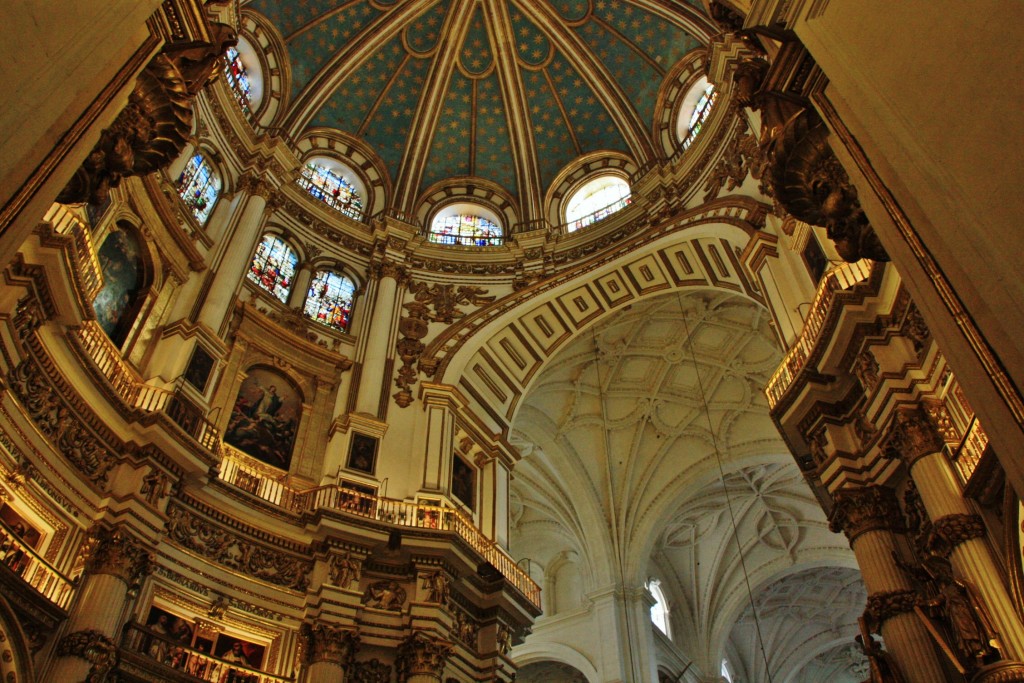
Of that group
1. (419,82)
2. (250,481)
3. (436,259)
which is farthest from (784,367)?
(419,82)

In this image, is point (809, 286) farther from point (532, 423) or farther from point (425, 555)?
point (532, 423)

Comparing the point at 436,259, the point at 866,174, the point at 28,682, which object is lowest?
the point at 28,682

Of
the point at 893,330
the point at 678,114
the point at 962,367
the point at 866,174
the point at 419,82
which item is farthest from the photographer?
the point at 419,82

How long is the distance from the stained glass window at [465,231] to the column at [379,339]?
2.76 metres

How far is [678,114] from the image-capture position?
21.8 m

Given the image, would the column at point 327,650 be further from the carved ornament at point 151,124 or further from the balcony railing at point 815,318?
the balcony railing at point 815,318

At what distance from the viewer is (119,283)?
13016mm

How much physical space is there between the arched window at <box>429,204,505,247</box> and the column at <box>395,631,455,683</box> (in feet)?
40.2

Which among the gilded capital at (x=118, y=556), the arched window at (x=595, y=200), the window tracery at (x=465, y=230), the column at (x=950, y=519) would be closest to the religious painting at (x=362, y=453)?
the gilded capital at (x=118, y=556)

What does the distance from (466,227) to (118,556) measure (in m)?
15.1

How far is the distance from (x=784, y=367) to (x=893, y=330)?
257cm

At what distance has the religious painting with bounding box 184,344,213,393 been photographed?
1312cm

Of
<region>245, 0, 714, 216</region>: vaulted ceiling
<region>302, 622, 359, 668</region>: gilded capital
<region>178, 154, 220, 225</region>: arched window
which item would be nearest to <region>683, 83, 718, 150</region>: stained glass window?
<region>245, 0, 714, 216</region>: vaulted ceiling

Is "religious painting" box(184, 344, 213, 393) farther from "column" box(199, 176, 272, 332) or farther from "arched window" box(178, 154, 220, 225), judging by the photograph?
"arched window" box(178, 154, 220, 225)
